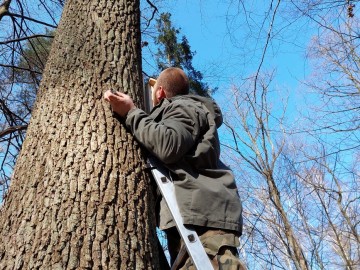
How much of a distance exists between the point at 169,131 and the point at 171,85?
659 mm

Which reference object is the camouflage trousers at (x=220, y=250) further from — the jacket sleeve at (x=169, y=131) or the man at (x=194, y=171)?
the jacket sleeve at (x=169, y=131)

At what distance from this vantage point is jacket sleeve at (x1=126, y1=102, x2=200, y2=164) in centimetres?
171

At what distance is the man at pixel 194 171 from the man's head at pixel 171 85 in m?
0.27

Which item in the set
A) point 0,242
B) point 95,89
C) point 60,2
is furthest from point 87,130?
point 60,2

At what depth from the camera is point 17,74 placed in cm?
585

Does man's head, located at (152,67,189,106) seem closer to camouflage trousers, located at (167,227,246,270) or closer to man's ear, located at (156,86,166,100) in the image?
man's ear, located at (156,86,166,100)

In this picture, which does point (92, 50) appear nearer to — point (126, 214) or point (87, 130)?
point (87, 130)

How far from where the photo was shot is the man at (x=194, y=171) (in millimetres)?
1643

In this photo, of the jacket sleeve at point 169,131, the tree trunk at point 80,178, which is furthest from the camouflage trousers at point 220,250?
the jacket sleeve at point 169,131

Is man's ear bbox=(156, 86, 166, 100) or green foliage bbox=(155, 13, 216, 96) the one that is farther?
green foliage bbox=(155, 13, 216, 96)

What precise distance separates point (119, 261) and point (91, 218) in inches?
8.2

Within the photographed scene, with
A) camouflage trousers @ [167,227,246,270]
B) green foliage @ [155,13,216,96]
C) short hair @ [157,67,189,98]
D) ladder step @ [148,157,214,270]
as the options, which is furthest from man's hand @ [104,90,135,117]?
green foliage @ [155,13,216,96]

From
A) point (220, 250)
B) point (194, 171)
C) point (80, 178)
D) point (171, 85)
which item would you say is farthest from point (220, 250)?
point (171, 85)

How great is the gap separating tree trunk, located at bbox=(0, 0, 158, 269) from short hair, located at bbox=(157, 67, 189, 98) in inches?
6.9
